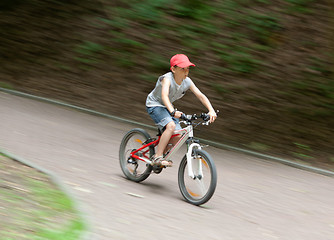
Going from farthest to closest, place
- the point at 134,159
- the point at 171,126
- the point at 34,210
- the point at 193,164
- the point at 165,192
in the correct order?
the point at 134,159 < the point at 165,192 < the point at 171,126 < the point at 193,164 < the point at 34,210

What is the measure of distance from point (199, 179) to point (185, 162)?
35 centimetres

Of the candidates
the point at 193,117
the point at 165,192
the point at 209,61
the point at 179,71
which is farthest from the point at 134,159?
the point at 209,61

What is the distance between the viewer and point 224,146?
11852 millimetres

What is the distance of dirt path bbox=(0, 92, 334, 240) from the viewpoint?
6113mm

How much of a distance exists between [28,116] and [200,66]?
487 cm

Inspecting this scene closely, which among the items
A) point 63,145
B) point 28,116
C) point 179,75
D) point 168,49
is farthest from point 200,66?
point 179,75

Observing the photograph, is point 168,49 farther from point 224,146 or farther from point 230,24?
point 224,146

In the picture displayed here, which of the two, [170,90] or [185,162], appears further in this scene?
[170,90]

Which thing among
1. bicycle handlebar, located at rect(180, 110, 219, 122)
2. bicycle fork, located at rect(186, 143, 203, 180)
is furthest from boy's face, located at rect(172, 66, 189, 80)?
bicycle fork, located at rect(186, 143, 203, 180)

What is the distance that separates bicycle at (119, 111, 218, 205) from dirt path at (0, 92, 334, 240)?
0.61ft

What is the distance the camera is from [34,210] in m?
5.51

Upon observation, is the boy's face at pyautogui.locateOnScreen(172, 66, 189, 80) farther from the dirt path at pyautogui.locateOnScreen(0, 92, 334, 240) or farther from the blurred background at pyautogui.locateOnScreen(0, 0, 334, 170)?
the blurred background at pyautogui.locateOnScreen(0, 0, 334, 170)

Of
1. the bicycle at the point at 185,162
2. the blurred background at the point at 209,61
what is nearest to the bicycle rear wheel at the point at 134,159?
the bicycle at the point at 185,162

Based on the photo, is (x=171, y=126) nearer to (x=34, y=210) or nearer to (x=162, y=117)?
(x=162, y=117)
